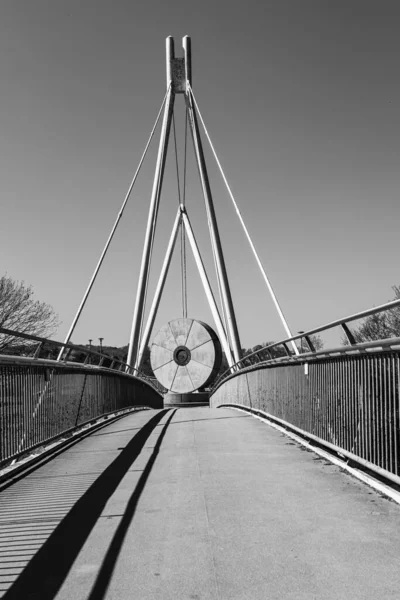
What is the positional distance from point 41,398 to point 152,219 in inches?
811

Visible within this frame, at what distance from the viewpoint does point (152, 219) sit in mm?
28672

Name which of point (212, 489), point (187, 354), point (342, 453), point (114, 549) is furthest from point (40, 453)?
point (187, 354)

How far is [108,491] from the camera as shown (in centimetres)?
603

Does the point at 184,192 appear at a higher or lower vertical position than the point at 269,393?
higher

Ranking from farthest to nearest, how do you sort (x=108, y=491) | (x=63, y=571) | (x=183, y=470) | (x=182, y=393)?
(x=182, y=393)
(x=183, y=470)
(x=108, y=491)
(x=63, y=571)

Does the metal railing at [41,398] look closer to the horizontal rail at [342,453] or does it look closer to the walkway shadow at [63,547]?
the walkway shadow at [63,547]

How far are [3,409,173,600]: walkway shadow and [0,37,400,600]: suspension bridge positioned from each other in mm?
16

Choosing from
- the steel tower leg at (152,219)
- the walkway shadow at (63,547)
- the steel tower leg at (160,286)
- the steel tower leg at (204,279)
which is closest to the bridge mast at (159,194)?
the steel tower leg at (152,219)

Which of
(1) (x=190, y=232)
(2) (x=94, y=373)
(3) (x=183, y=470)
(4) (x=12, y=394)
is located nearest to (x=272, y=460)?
(3) (x=183, y=470)

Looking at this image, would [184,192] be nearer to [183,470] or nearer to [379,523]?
[183,470]

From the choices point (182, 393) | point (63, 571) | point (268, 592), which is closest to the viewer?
point (268, 592)

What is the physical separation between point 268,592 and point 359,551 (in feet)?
2.78

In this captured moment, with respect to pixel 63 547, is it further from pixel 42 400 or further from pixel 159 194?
pixel 159 194

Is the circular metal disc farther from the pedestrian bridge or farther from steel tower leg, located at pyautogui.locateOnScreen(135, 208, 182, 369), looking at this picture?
the pedestrian bridge
